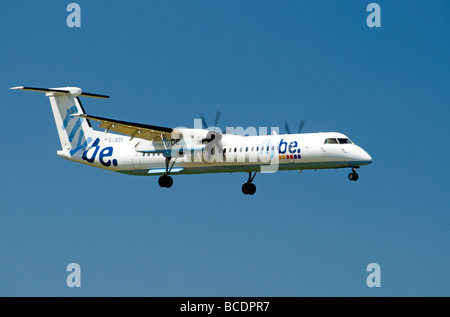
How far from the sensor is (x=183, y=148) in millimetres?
34625

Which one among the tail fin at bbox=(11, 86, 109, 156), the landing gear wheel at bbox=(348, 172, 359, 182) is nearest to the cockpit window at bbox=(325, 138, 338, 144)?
the landing gear wheel at bbox=(348, 172, 359, 182)

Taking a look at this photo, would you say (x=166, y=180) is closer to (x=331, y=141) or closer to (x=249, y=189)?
(x=249, y=189)

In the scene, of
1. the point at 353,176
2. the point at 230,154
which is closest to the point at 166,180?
the point at 230,154

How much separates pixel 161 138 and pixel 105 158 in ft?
9.56

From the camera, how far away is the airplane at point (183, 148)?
3228 cm

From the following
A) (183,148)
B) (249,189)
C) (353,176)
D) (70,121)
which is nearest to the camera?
(353,176)

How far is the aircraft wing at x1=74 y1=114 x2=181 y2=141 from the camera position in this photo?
33.9 metres

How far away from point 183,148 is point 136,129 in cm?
206

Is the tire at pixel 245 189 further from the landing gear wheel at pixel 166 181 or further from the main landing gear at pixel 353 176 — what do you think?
the main landing gear at pixel 353 176

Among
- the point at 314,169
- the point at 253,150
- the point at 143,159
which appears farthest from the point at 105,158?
the point at 314,169

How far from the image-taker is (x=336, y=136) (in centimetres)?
3238

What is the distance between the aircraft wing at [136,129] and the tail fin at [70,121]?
111 inches
